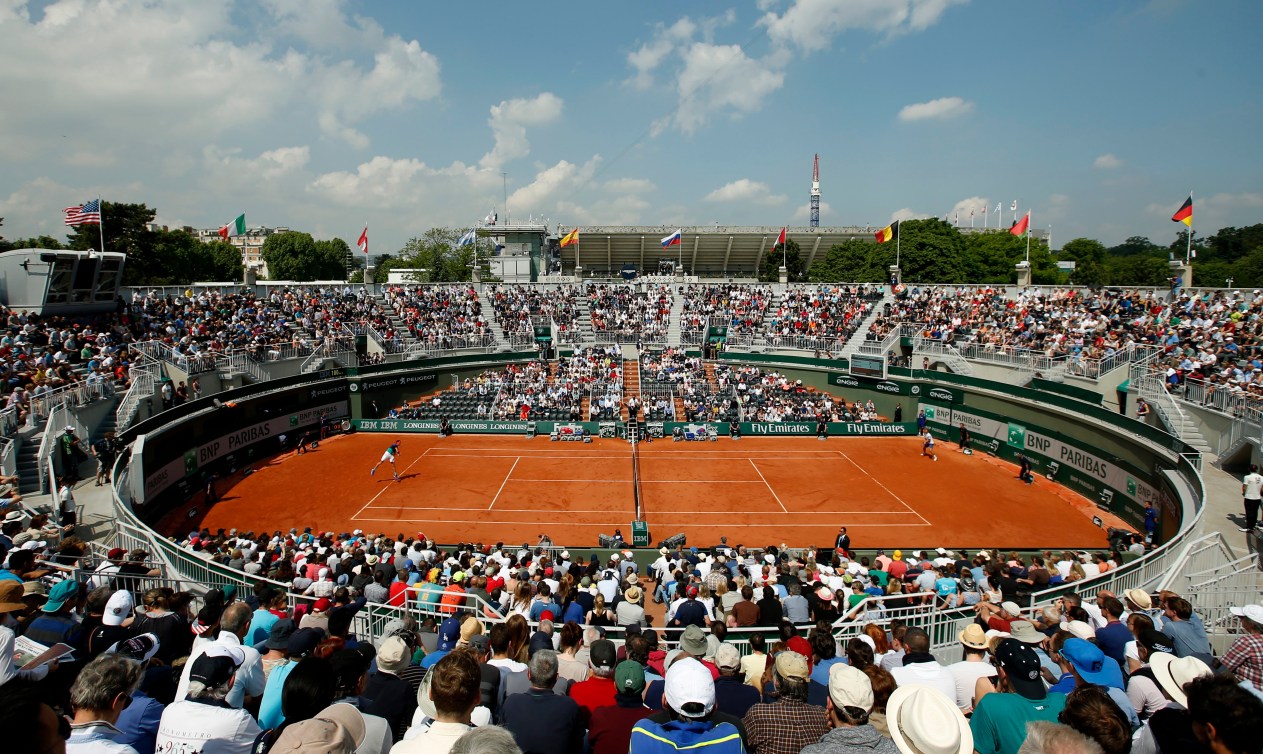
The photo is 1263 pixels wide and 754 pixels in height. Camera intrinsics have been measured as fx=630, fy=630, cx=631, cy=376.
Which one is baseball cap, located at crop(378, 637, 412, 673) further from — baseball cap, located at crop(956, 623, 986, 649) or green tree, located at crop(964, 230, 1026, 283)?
green tree, located at crop(964, 230, 1026, 283)

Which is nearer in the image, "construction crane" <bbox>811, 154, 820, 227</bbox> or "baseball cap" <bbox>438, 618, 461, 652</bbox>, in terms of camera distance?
"baseball cap" <bbox>438, 618, 461, 652</bbox>

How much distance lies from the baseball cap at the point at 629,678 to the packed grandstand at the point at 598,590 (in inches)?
1.6

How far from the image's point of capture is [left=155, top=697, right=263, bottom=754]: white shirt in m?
3.92

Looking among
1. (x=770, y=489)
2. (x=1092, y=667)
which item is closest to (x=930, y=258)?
(x=770, y=489)

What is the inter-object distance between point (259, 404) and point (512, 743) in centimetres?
3404

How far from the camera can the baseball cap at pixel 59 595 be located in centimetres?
680

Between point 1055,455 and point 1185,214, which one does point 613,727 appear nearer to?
point 1055,455

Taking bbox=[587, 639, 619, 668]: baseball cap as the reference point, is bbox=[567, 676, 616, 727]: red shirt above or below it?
below

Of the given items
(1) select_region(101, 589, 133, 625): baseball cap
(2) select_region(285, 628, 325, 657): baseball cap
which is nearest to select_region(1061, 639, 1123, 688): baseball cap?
(2) select_region(285, 628, 325, 657): baseball cap

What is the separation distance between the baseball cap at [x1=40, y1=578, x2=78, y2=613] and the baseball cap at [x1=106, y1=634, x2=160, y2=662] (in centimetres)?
187

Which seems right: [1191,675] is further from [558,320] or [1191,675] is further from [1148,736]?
[558,320]

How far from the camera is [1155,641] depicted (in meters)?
6.11

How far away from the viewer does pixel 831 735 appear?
12.3ft

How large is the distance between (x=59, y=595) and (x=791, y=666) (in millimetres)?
7770
